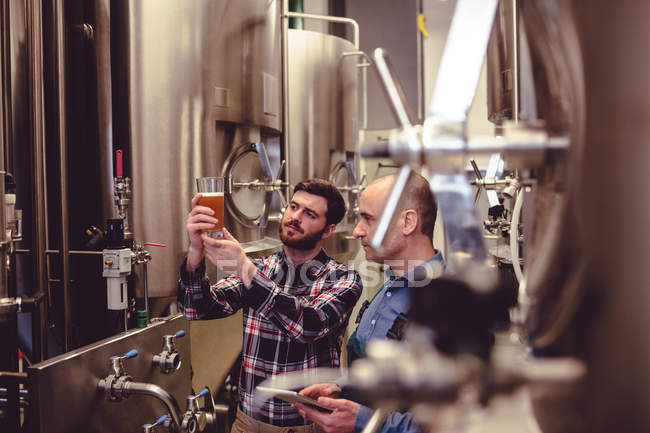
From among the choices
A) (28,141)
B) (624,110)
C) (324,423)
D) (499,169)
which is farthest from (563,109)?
(28,141)

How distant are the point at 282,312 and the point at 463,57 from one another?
1.25 meters

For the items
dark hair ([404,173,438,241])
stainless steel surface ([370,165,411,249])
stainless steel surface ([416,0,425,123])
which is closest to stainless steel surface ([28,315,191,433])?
dark hair ([404,173,438,241])

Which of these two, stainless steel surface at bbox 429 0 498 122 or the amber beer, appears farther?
the amber beer

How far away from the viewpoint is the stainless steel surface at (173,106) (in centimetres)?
170

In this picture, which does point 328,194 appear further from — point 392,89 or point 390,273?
point 392,89

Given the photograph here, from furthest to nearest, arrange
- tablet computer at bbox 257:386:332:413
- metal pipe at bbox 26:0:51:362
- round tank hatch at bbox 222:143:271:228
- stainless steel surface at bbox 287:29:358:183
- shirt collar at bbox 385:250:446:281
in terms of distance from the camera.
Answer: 1. stainless steel surface at bbox 287:29:358:183
2. round tank hatch at bbox 222:143:271:228
3. metal pipe at bbox 26:0:51:362
4. shirt collar at bbox 385:250:446:281
5. tablet computer at bbox 257:386:332:413

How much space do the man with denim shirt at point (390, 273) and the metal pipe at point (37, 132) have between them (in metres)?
0.88

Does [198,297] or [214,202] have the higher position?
[214,202]

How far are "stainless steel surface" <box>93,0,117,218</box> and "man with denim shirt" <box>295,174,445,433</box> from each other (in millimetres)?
860

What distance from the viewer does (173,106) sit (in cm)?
174

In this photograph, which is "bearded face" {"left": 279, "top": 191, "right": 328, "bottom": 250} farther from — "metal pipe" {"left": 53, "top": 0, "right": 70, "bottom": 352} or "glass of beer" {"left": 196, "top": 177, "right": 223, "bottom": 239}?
"metal pipe" {"left": 53, "top": 0, "right": 70, "bottom": 352}

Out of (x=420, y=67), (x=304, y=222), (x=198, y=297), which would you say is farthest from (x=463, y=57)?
(x=420, y=67)

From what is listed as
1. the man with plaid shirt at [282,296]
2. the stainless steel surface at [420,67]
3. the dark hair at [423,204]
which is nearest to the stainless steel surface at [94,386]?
the man with plaid shirt at [282,296]

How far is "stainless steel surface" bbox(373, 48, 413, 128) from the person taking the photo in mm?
408
